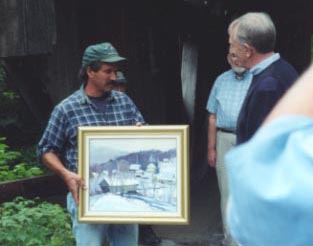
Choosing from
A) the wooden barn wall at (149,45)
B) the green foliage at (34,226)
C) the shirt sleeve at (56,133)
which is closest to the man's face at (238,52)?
the shirt sleeve at (56,133)

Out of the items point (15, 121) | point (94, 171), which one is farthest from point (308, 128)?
point (15, 121)

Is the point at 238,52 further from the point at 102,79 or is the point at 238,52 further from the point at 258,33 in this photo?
the point at 102,79

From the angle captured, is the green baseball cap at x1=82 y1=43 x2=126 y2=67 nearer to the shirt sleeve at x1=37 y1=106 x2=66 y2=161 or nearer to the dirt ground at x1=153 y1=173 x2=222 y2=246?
the shirt sleeve at x1=37 y1=106 x2=66 y2=161

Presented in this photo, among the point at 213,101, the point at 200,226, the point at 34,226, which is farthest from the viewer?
the point at 200,226

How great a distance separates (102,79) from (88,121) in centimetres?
28

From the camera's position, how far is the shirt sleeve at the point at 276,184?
1285 millimetres

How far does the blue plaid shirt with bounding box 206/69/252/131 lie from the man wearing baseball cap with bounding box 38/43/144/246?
1958mm

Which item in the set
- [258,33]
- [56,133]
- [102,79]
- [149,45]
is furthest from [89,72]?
[149,45]

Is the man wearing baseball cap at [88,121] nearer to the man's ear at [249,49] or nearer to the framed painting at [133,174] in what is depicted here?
the framed painting at [133,174]

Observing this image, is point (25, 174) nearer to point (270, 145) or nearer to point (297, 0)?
point (297, 0)

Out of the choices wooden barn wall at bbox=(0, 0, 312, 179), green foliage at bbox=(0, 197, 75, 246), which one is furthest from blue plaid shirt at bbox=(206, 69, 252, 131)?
green foliage at bbox=(0, 197, 75, 246)

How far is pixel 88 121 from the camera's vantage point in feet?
16.6

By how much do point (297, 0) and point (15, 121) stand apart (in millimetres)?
3822

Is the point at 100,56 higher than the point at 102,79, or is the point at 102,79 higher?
the point at 100,56
